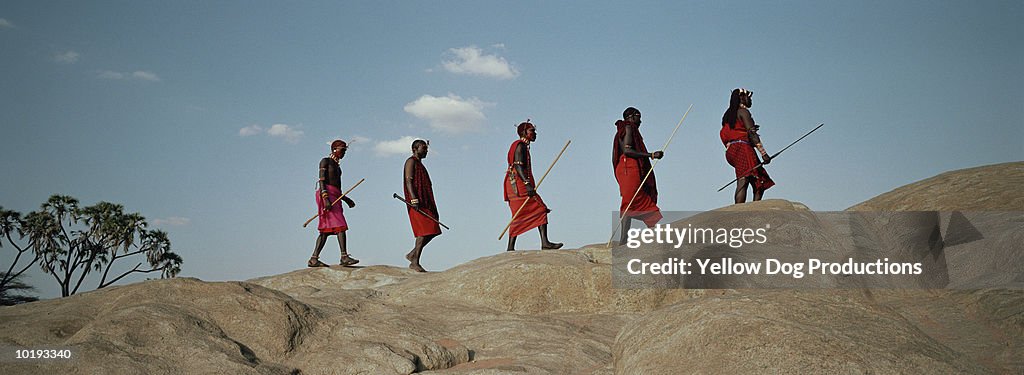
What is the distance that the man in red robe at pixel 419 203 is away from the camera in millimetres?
14336

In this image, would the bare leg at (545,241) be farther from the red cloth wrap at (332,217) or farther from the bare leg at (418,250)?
the red cloth wrap at (332,217)

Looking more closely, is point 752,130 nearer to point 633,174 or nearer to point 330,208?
point 633,174

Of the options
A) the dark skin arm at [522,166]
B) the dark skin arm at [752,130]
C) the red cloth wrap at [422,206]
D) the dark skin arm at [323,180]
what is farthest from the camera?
the dark skin arm at [323,180]

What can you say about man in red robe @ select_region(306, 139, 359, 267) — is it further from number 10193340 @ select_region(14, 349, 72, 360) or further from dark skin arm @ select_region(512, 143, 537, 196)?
number 10193340 @ select_region(14, 349, 72, 360)

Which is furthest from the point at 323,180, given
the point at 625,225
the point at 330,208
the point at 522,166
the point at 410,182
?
the point at 625,225

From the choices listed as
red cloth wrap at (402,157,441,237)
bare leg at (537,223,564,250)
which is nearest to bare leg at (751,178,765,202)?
bare leg at (537,223,564,250)

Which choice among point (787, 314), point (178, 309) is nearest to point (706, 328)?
point (787, 314)

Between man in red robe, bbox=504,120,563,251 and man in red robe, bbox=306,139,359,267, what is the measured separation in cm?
343

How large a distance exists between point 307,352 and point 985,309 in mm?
6692

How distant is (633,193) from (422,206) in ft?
13.6

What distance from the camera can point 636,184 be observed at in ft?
44.5

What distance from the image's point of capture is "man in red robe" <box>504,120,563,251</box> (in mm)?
14086

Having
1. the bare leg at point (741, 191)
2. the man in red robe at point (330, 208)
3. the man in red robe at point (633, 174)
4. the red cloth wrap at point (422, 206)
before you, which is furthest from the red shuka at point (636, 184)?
the man in red robe at point (330, 208)

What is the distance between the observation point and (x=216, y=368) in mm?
6195
